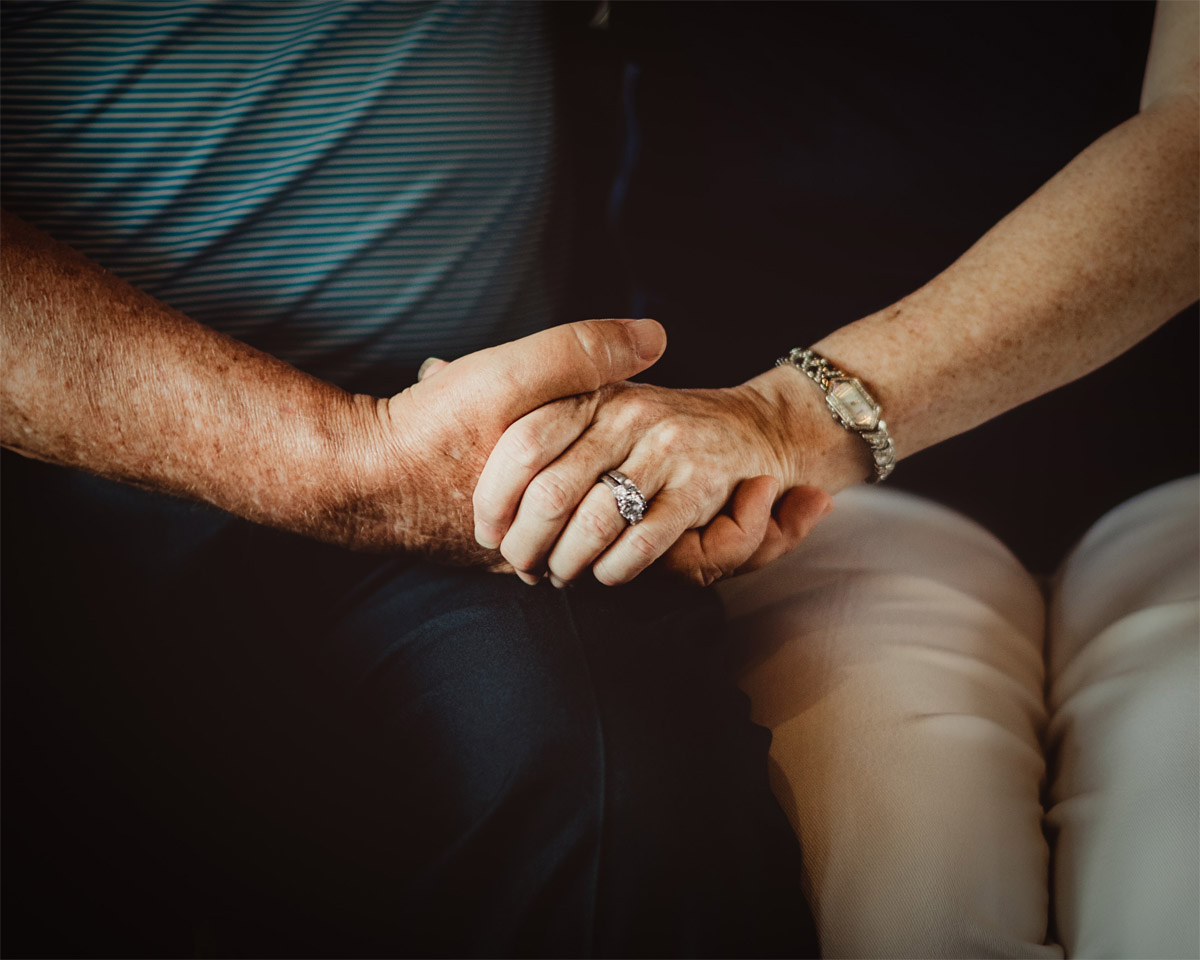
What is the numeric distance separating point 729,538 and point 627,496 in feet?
0.33

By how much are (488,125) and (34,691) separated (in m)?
0.59

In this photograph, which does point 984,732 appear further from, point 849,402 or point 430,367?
point 430,367

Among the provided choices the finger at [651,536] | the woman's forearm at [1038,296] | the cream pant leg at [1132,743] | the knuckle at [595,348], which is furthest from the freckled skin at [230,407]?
the cream pant leg at [1132,743]

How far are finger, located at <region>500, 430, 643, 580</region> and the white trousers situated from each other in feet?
0.63

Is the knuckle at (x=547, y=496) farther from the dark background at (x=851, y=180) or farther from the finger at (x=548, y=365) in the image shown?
the dark background at (x=851, y=180)

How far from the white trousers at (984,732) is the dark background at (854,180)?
6.0 inches

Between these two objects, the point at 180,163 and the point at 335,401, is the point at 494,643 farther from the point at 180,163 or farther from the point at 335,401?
the point at 180,163

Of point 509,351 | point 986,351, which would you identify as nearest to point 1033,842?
point 986,351

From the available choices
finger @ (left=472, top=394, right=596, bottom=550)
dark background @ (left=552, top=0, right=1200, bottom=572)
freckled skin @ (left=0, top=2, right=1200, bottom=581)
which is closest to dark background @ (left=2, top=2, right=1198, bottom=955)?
dark background @ (left=552, top=0, right=1200, bottom=572)

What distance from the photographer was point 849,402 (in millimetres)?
652

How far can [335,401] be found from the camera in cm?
59

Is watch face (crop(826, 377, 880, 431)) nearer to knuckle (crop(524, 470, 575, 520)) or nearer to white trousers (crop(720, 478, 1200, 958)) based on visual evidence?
white trousers (crop(720, 478, 1200, 958))

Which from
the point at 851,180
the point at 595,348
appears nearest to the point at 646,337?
the point at 595,348

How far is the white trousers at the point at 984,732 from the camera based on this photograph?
0.49m
